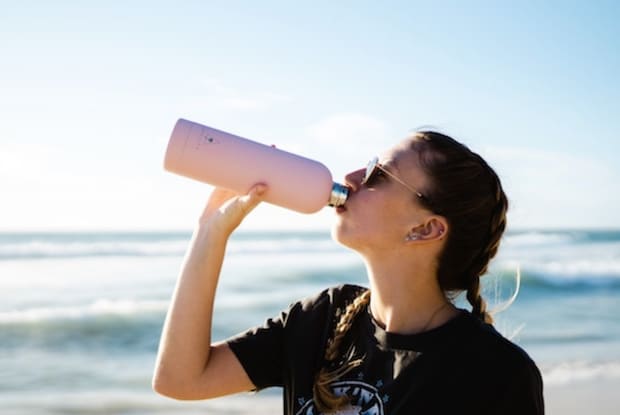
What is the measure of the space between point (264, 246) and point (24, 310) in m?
13.5

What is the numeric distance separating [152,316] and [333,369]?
669 cm

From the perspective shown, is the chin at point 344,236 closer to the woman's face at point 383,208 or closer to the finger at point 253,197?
the woman's face at point 383,208

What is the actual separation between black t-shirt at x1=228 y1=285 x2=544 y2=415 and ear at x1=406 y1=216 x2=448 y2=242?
227 millimetres

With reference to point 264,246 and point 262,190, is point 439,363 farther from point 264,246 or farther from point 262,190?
point 264,246

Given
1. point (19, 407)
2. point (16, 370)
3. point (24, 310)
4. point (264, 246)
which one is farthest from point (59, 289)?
point (264, 246)

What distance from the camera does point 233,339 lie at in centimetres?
221

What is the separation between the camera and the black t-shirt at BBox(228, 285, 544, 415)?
1.83 m

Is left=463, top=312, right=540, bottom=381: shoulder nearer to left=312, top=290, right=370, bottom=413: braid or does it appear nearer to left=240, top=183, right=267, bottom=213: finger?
left=312, top=290, right=370, bottom=413: braid

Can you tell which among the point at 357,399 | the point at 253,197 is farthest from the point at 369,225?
the point at 357,399

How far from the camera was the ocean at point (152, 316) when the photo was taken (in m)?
5.25

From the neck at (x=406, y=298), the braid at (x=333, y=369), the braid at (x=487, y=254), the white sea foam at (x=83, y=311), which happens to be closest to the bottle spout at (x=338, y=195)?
the neck at (x=406, y=298)

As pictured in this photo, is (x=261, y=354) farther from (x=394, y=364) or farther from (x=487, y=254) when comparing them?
(x=487, y=254)

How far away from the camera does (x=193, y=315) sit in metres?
2.15

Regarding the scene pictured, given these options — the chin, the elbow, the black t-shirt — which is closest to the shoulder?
the black t-shirt
